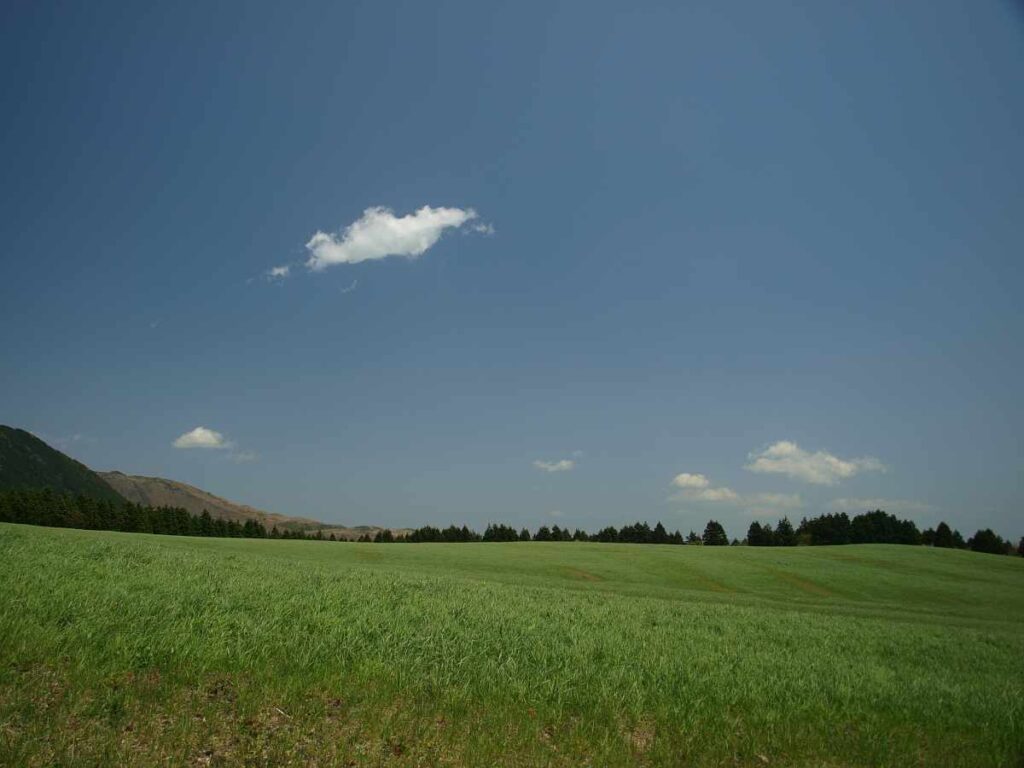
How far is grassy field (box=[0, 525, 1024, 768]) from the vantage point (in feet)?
21.6

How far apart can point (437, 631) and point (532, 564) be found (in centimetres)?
4311

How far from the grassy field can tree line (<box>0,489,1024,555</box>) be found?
99199 mm

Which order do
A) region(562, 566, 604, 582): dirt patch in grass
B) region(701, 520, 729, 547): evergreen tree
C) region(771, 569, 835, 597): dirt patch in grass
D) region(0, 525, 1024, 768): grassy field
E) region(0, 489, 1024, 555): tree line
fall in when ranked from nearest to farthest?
1. region(0, 525, 1024, 768): grassy field
2. region(562, 566, 604, 582): dirt patch in grass
3. region(771, 569, 835, 597): dirt patch in grass
4. region(0, 489, 1024, 555): tree line
5. region(701, 520, 729, 547): evergreen tree

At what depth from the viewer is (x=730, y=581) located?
4859 centimetres

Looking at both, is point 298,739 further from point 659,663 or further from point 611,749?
point 659,663

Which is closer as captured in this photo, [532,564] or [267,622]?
[267,622]

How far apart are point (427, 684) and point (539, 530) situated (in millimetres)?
161554

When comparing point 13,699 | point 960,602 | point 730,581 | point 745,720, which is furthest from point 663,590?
point 13,699

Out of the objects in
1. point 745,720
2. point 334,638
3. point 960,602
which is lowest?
point 960,602

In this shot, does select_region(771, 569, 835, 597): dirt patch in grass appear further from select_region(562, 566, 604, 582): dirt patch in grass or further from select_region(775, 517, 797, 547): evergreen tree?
select_region(775, 517, 797, 547): evergreen tree

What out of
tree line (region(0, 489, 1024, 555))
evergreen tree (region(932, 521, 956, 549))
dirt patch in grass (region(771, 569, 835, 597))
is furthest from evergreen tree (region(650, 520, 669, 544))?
dirt patch in grass (region(771, 569, 835, 597))

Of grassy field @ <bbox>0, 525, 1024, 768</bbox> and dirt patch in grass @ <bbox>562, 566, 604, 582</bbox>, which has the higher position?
grassy field @ <bbox>0, 525, 1024, 768</bbox>

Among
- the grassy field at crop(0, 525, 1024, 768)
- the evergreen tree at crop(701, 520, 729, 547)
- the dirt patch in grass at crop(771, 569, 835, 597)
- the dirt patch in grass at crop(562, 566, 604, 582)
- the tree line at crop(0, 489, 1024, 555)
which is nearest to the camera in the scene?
the grassy field at crop(0, 525, 1024, 768)

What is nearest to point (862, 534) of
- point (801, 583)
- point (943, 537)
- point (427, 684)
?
A: point (943, 537)
